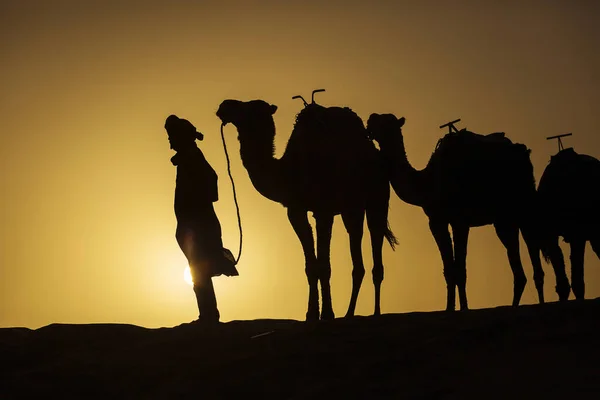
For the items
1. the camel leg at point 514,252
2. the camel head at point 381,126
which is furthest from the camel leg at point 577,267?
the camel head at point 381,126

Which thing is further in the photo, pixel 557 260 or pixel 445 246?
pixel 557 260

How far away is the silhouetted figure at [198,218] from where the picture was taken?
43.4 ft

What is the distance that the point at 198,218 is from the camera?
1329 centimetres

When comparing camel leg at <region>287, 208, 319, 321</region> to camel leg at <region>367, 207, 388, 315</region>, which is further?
camel leg at <region>367, 207, 388, 315</region>

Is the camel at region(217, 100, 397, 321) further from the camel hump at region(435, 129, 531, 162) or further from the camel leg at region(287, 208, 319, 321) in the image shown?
the camel hump at region(435, 129, 531, 162)

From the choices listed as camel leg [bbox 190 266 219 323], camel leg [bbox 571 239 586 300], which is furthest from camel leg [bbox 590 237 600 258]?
camel leg [bbox 190 266 219 323]

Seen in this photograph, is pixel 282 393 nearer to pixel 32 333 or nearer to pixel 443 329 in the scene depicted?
pixel 443 329

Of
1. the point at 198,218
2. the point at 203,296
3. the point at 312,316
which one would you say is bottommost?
the point at 312,316

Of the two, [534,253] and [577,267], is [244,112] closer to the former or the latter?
[534,253]

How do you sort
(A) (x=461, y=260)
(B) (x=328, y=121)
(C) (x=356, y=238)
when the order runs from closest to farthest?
(C) (x=356, y=238) < (B) (x=328, y=121) < (A) (x=461, y=260)

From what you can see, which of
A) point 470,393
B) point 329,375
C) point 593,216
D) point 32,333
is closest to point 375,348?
point 329,375

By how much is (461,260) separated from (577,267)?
230 cm

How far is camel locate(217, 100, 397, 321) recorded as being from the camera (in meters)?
14.6

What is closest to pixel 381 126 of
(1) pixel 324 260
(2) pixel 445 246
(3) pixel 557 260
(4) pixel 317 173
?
(4) pixel 317 173
